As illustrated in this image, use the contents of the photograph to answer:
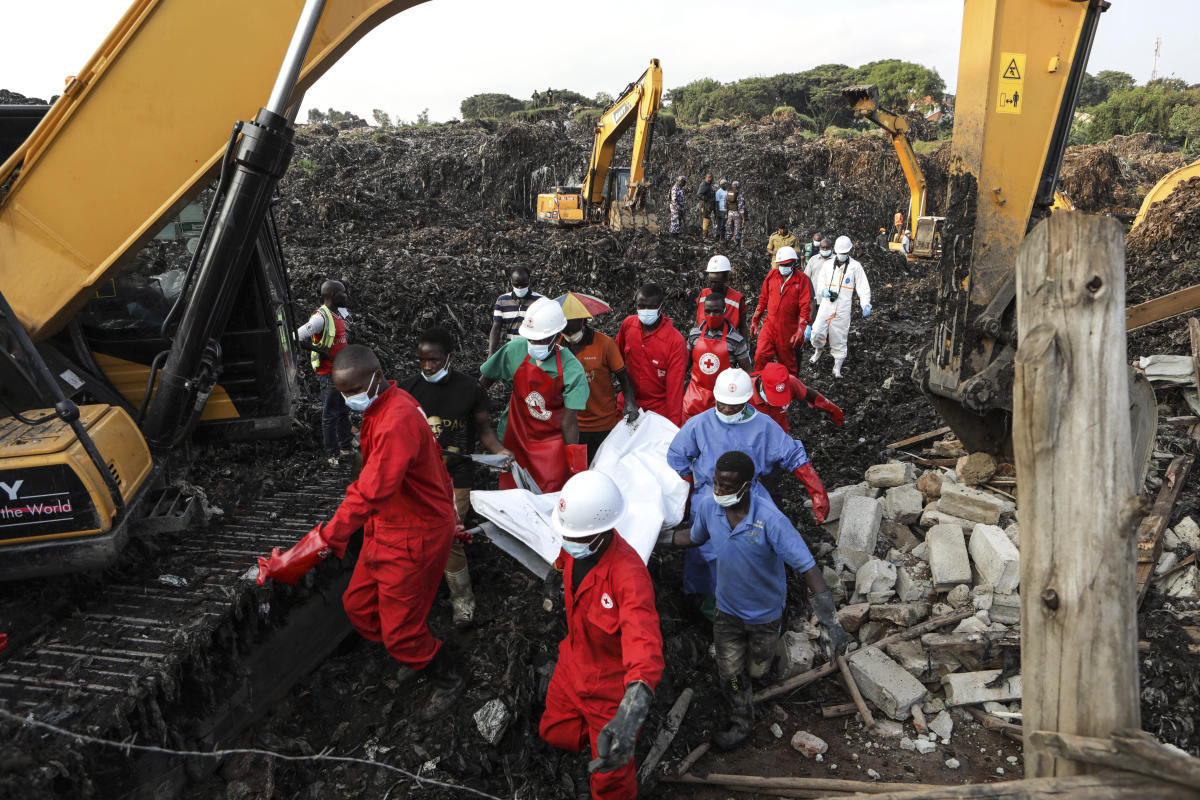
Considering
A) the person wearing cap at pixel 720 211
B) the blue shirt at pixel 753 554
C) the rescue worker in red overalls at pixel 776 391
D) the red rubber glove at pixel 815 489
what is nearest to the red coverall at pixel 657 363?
the rescue worker in red overalls at pixel 776 391

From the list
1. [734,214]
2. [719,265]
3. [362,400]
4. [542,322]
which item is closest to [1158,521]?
[719,265]

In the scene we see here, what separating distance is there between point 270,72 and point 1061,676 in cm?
419

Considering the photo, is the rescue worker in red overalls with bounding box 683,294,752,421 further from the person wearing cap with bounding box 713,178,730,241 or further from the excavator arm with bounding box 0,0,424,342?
the person wearing cap with bounding box 713,178,730,241

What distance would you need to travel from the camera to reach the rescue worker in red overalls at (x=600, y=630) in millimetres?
2770

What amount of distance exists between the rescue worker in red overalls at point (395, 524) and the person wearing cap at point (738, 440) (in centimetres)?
148

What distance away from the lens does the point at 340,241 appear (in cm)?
1554

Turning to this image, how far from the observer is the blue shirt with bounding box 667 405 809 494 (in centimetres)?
427

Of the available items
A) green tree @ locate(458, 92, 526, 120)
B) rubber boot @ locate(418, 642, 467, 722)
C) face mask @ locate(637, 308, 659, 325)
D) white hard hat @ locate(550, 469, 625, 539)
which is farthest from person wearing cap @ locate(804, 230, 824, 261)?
green tree @ locate(458, 92, 526, 120)

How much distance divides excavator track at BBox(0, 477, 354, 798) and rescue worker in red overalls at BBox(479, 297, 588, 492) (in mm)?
1450

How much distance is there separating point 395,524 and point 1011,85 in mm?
4437

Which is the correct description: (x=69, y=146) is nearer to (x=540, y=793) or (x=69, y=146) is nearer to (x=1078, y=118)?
(x=540, y=793)

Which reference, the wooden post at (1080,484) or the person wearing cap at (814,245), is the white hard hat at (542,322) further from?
the person wearing cap at (814,245)

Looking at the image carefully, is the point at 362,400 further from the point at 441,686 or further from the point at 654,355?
the point at 654,355

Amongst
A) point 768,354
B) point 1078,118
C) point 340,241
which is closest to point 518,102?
point 1078,118
